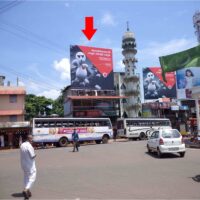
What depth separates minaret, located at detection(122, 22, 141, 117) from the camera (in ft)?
209

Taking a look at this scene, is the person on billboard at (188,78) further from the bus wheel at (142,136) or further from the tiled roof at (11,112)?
the tiled roof at (11,112)

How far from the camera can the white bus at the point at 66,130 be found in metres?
31.9

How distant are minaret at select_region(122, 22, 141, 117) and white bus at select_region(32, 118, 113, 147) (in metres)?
26.8

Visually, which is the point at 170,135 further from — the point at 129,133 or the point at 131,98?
the point at 131,98

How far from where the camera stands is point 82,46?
52.0 meters

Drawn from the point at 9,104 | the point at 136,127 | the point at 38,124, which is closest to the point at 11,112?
the point at 9,104

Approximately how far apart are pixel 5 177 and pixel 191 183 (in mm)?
6869

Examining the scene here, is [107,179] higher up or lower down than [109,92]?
lower down

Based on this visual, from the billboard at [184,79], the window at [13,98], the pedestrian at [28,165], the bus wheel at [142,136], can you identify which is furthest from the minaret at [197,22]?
the pedestrian at [28,165]

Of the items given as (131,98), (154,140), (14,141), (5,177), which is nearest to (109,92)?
(131,98)

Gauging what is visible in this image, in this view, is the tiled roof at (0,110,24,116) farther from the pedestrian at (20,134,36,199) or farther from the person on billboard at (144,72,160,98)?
the pedestrian at (20,134,36,199)

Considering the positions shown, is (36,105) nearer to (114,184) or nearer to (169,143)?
(169,143)

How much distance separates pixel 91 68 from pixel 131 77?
13920mm

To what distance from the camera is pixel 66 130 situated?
3366cm
